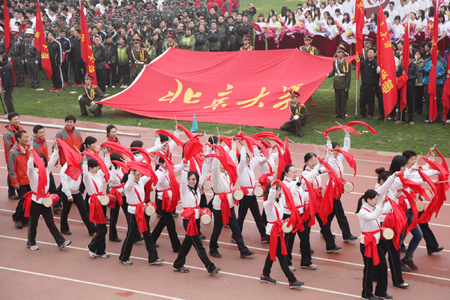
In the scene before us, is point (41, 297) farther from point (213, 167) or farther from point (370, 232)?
point (370, 232)

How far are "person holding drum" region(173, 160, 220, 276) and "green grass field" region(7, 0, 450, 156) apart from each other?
19.7ft

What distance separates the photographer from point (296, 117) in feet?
39.9

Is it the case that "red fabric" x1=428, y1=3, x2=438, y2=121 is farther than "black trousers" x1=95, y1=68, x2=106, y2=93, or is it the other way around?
"black trousers" x1=95, y1=68, x2=106, y2=93

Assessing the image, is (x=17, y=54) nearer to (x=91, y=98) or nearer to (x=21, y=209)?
(x=91, y=98)

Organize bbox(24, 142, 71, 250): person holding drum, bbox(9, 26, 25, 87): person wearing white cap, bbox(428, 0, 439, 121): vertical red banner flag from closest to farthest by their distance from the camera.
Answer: bbox(24, 142, 71, 250): person holding drum, bbox(428, 0, 439, 121): vertical red banner flag, bbox(9, 26, 25, 87): person wearing white cap

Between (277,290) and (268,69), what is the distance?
8.95 meters

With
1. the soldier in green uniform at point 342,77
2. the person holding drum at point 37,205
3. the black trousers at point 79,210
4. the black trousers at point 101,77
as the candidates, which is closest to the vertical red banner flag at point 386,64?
the soldier in green uniform at point 342,77

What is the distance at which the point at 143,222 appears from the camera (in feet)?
21.9

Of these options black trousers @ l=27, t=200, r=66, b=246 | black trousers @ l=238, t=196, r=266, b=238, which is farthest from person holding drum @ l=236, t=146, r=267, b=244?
black trousers @ l=27, t=200, r=66, b=246

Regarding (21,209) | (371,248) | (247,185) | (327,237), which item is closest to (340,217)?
(327,237)

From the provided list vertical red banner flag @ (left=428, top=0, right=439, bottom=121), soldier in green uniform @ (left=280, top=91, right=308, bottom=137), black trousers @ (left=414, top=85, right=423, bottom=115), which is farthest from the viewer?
black trousers @ (left=414, top=85, right=423, bottom=115)

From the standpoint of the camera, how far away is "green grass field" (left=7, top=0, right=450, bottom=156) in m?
11.7

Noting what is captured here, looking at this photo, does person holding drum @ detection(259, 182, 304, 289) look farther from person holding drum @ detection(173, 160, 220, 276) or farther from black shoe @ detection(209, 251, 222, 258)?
black shoe @ detection(209, 251, 222, 258)

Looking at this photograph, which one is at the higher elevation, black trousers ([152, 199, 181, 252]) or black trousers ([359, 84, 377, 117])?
black trousers ([359, 84, 377, 117])
